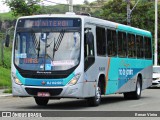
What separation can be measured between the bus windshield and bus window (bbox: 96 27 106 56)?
1.50 metres

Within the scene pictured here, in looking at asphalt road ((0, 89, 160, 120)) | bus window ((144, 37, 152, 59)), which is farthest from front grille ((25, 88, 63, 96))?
bus window ((144, 37, 152, 59))

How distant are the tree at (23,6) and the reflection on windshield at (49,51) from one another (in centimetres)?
1240

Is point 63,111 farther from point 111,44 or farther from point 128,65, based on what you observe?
point 128,65

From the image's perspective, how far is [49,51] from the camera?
16828 mm

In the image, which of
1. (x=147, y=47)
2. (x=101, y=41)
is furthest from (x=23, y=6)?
(x=101, y=41)

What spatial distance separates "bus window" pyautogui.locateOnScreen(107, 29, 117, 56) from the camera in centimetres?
1948

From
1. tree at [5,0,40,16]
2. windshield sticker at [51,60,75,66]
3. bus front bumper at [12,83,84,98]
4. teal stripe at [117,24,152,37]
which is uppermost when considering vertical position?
tree at [5,0,40,16]

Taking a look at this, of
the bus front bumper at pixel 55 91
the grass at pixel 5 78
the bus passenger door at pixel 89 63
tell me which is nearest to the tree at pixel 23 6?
the grass at pixel 5 78

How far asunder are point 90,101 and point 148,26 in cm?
4160

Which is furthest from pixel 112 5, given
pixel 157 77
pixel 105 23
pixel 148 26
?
pixel 105 23

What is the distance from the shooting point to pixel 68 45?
16797mm

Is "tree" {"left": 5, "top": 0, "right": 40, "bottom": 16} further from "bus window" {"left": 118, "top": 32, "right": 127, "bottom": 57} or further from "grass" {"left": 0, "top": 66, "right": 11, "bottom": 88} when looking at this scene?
"bus window" {"left": 118, "top": 32, "right": 127, "bottom": 57}

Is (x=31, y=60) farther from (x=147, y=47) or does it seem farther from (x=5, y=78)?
(x=5, y=78)

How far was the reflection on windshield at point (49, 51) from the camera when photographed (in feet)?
54.7
